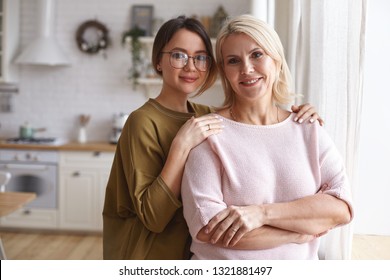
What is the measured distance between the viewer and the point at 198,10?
4.52 m

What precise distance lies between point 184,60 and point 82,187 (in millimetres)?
3029

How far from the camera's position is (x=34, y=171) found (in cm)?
417

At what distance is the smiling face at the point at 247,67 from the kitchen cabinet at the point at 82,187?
3.03 m

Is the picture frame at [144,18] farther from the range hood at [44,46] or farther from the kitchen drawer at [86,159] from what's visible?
the kitchen drawer at [86,159]

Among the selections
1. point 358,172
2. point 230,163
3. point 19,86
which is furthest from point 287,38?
point 19,86

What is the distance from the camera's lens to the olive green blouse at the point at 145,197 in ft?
4.23

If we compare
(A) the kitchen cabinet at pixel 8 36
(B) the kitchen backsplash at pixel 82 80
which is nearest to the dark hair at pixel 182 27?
(B) the kitchen backsplash at pixel 82 80

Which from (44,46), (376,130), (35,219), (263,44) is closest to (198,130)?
(263,44)

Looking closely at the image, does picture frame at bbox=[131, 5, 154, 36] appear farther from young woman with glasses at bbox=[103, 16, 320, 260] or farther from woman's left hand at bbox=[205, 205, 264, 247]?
woman's left hand at bbox=[205, 205, 264, 247]

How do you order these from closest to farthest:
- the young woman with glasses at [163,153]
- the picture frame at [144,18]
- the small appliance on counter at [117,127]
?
the young woman with glasses at [163,153] → the small appliance on counter at [117,127] → the picture frame at [144,18]

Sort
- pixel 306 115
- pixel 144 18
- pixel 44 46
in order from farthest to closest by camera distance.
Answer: pixel 144 18 < pixel 44 46 < pixel 306 115

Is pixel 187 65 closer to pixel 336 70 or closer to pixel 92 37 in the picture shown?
pixel 336 70
